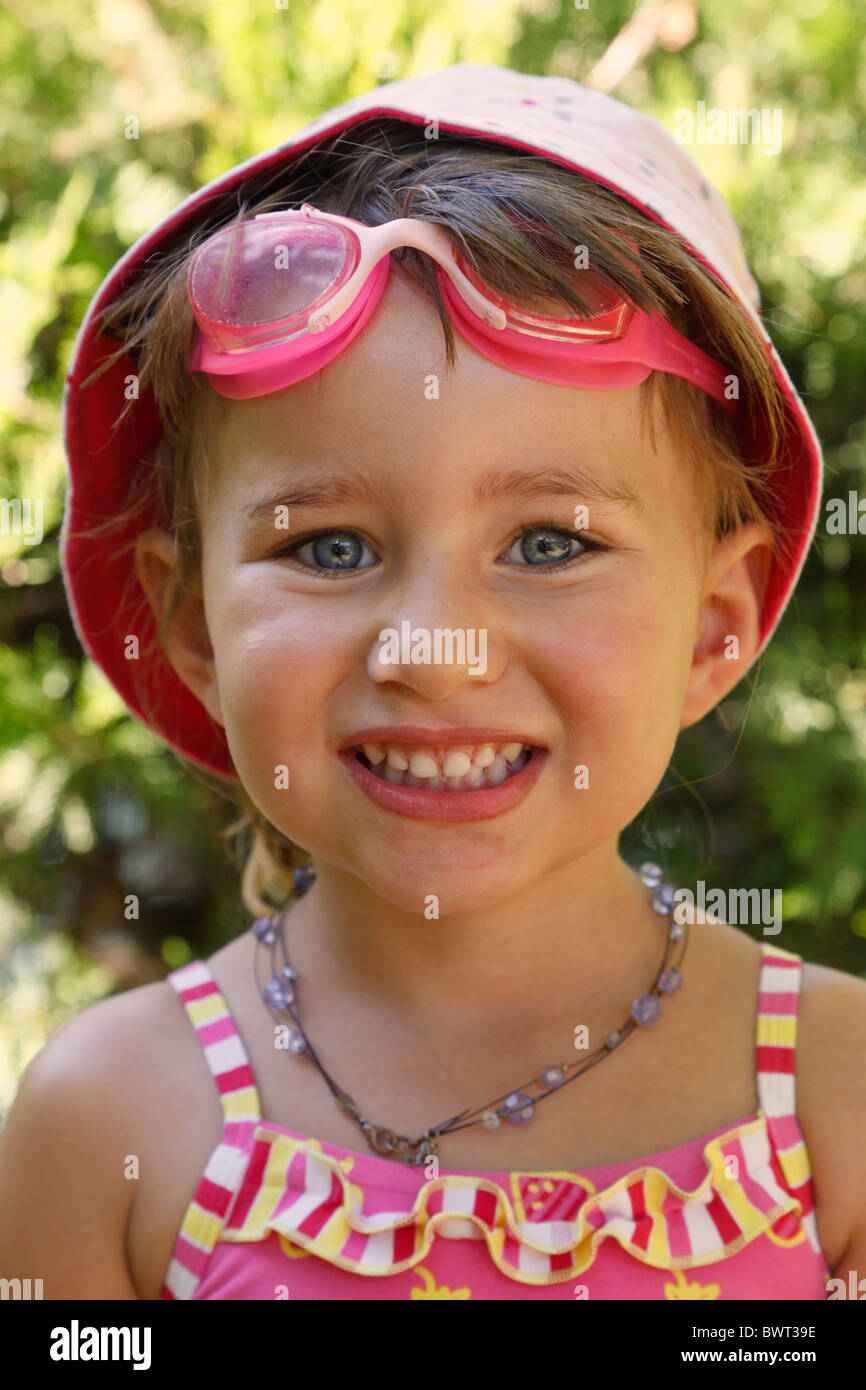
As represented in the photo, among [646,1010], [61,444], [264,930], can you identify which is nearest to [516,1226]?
[646,1010]

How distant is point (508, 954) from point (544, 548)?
48 cm

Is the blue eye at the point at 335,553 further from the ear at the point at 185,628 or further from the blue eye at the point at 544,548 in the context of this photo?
the ear at the point at 185,628

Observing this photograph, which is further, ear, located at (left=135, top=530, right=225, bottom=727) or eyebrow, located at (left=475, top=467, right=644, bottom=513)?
ear, located at (left=135, top=530, right=225, bottom=727)

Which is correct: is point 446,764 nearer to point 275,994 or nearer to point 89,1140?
point 275,994

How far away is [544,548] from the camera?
134 cm

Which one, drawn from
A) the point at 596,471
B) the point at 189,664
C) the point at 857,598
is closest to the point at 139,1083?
the point at 189,664

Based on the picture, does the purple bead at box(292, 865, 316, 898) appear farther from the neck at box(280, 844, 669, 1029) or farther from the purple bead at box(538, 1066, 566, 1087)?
the purple bead at box(538, 1066, 566, 1087)

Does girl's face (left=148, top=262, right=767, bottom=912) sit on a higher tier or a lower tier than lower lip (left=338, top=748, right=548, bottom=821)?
higher

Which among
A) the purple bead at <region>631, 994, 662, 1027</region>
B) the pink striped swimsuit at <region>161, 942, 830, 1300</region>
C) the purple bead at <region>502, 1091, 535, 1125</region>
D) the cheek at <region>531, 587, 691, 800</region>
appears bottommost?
the pink striped swimsuit at <region>161, 942, 830, 1300</region>

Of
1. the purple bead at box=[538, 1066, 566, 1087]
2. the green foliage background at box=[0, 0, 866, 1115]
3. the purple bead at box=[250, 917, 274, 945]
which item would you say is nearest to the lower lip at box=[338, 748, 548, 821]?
the purple bead at box=[538, 1066, 566, 1087]

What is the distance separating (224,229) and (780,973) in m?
1.03

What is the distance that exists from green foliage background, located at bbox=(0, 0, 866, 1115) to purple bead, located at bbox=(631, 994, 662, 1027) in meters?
0.92

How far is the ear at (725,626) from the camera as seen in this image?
1574mm

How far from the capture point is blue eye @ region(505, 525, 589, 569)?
1328 mm
